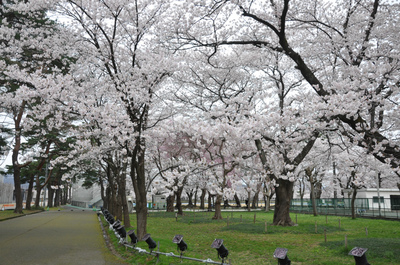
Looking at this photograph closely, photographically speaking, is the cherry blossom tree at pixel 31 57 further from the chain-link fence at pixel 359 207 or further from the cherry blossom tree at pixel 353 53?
the chain-link fence at pixel 359 207

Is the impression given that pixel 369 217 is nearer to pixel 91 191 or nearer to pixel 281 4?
pixel 281 4

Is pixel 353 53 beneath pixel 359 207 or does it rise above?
above

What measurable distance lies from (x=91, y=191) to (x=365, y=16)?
69036 mm

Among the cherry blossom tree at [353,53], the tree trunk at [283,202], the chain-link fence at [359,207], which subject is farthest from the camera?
the chain-link fence at [359,207]

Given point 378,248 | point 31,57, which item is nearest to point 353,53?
point 378,248

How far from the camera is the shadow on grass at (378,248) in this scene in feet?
27.8

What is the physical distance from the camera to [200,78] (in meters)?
20.1

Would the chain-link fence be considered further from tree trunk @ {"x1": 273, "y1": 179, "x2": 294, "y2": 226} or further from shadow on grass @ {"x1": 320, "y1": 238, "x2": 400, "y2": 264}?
shadow on grass @ {"x1": 320, "y1": 238, "x2": 400, "y2": 264}

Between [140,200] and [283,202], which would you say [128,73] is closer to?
[140,200]

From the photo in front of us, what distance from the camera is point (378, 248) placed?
953 centimetres

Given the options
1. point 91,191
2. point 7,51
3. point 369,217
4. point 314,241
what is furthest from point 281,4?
point 91,191

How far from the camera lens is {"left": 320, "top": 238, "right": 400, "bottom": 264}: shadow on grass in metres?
8.48

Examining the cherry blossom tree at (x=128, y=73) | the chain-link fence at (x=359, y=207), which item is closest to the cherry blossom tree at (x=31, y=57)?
the cherry blossom tree at (x=128, y=73)

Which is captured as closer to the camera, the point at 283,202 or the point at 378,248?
the point at 378,248
